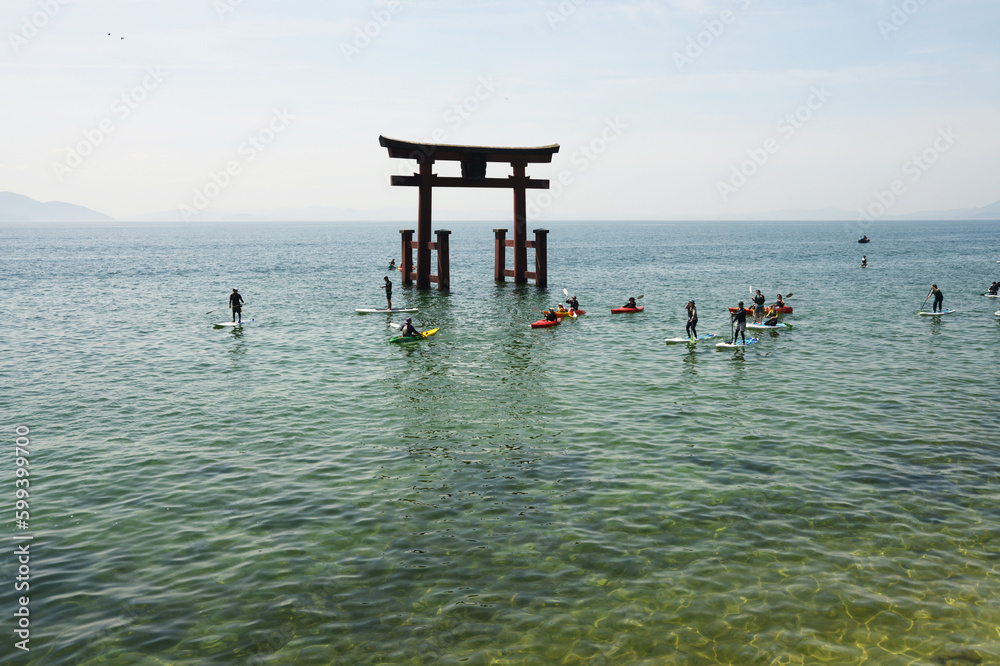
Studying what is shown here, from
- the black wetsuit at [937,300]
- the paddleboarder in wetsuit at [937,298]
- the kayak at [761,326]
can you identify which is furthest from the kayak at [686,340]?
the black wetsuit at [937,300]

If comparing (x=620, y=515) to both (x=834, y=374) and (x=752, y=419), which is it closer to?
(x=752, y=419)

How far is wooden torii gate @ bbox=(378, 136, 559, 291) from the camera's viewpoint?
4081 cm

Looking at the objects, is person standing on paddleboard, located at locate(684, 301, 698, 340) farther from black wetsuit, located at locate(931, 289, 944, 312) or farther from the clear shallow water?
black wetsuit, located at locate(931, 289, 944, 312)

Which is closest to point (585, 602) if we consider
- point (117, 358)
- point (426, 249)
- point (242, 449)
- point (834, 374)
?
point (242, 449)

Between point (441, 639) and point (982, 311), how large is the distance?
39.3 m

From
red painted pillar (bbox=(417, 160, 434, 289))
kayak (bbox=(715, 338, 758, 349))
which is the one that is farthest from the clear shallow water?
red painted pillar (bbox=(417, 160, 434, 289))

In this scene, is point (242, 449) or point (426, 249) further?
point (426, 249)

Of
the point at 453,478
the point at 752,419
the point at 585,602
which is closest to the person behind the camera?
the point at 585,602

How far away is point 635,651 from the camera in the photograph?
26.0ft

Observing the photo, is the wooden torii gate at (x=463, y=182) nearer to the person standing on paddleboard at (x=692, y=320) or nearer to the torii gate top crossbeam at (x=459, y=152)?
the torii gate top crossbeam at (x=459, y=152)

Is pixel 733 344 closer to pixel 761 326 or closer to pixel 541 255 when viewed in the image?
pixel 761 326

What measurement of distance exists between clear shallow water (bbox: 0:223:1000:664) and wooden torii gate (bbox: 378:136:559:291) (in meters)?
16.9

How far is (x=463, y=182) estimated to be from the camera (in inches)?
1667

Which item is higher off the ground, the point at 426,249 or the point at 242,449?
the point at 426,249
